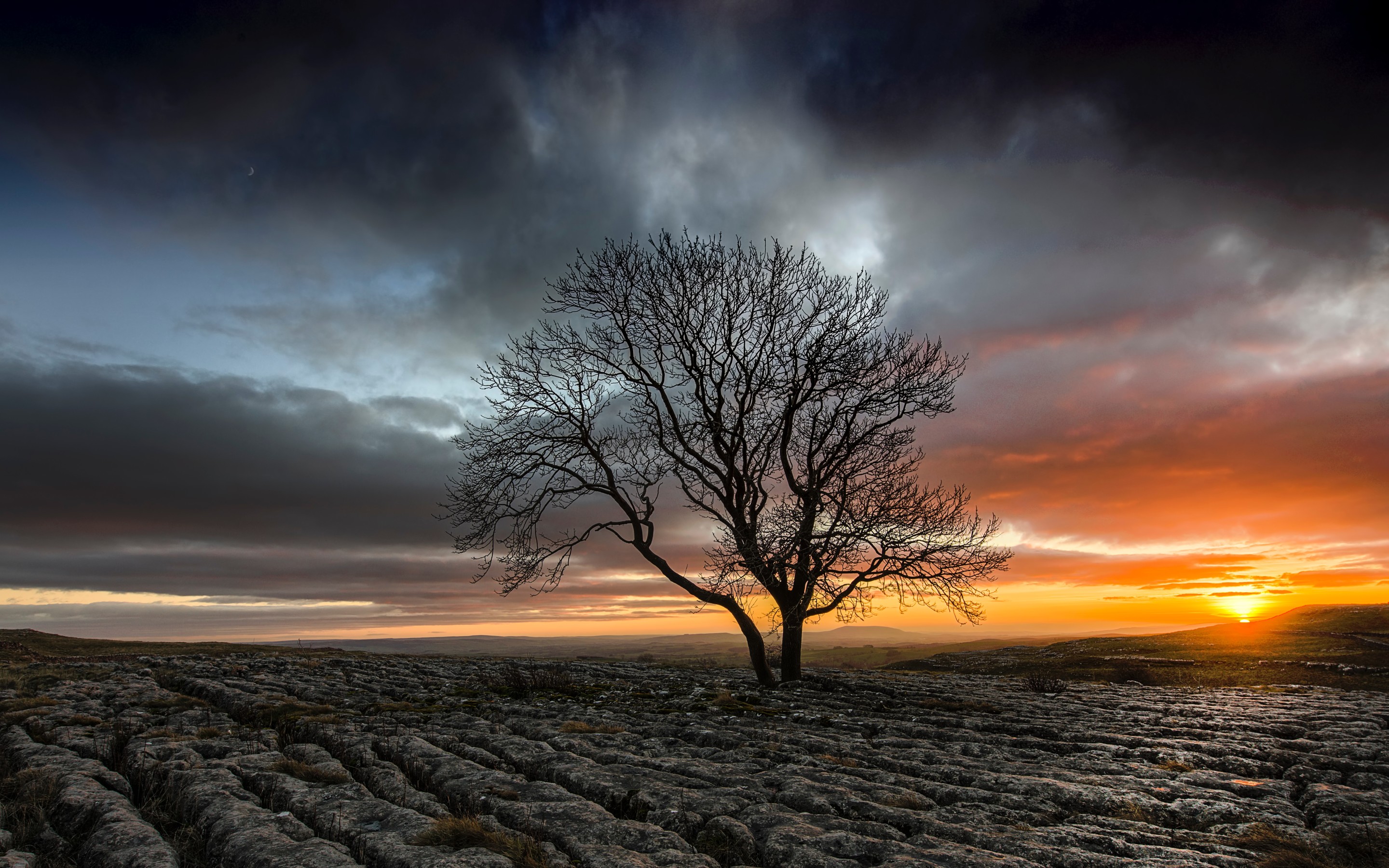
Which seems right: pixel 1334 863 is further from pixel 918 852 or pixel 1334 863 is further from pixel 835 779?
pixel 835 779

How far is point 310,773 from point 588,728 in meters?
4.77

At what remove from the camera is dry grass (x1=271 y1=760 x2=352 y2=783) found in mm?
8453

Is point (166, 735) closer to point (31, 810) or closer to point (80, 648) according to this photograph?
point (31, 810)

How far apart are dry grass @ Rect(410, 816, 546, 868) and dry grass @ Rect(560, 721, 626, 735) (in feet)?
18.7

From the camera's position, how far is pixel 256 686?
18062 mm

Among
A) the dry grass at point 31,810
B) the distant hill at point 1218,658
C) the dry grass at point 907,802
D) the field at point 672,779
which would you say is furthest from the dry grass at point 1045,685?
the dry grass at point 31,810

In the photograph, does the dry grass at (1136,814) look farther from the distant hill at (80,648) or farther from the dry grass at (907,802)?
the distant hill at (80,648)

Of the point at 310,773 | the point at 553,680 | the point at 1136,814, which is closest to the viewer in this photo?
the point at 1136,814

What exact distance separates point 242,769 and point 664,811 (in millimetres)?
6007

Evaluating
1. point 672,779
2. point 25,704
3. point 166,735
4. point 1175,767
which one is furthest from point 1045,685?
point 25,704

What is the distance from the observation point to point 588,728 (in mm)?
12172

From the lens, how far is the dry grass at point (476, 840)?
19.8ft

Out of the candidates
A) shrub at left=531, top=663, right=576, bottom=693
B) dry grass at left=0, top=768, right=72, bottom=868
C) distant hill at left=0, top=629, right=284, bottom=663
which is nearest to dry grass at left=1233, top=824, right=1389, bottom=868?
dry grass at left=0, top=768, right=72, bottom=868

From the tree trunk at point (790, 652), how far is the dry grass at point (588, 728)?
9.57 m
